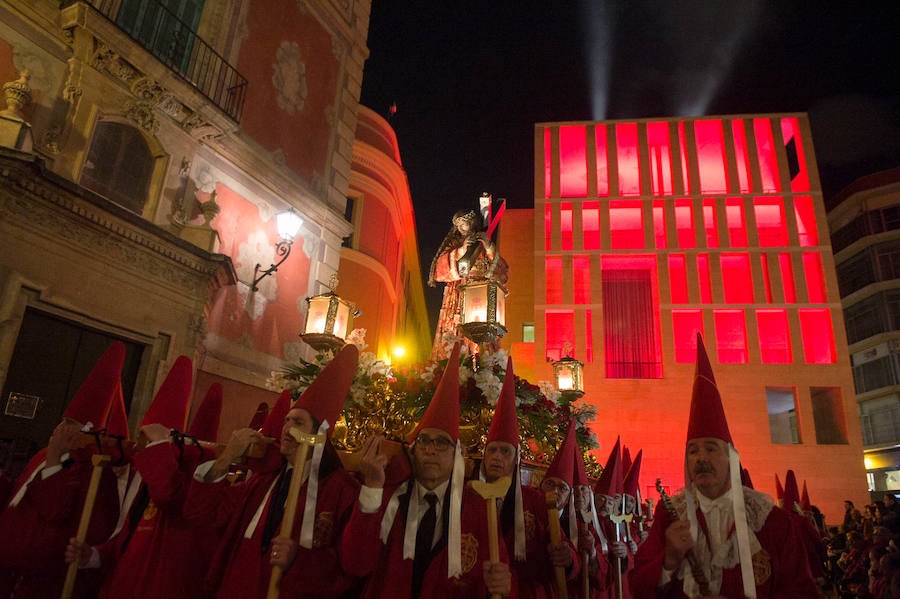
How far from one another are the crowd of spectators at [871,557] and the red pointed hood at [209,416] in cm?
511

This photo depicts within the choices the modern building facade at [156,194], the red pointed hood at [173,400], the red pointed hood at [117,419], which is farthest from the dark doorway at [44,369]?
the red pointed hood at [173,400]

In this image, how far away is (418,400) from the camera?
4.96m

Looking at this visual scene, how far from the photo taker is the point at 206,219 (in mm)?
8672

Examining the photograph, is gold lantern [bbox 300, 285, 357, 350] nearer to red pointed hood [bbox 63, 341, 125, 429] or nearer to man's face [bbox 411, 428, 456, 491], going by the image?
red pointed hood [bbox 63, 341, 125, 429]

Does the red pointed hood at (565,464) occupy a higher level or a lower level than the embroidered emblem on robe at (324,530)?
higher

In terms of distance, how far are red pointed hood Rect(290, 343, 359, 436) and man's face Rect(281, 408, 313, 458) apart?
0.12ft

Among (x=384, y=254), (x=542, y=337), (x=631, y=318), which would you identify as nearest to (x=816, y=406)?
(x=631, y=318)

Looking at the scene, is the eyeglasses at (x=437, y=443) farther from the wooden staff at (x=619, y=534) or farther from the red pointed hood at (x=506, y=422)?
the wooden staff at (x=619, y=534)

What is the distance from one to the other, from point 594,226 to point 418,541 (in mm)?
24279

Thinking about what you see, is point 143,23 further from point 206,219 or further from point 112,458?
point 112,458

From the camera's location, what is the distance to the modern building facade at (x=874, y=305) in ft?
86.3

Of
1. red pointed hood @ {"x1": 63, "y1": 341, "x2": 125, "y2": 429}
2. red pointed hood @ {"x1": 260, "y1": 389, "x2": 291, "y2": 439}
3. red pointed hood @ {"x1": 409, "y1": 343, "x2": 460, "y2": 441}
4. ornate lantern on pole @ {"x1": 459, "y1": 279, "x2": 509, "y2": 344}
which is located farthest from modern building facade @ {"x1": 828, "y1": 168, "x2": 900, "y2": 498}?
red pointed hood @ {"x1": 63, "y1": 341, "x2": 125, "y2": 429}

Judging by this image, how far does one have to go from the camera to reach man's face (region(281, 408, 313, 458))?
3135 mm

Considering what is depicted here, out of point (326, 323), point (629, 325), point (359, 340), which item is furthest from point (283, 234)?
point (629, 325)
